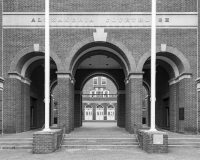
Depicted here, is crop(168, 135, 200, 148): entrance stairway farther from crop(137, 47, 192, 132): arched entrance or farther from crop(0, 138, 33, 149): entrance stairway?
crop(0, 138, 33, 149): entrance stairway

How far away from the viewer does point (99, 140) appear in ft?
A: 49.0

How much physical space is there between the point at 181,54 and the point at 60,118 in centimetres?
878

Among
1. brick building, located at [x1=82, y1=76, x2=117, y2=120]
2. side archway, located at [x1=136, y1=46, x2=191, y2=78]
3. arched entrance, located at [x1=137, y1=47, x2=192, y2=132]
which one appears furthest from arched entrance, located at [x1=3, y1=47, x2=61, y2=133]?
brick building, located at [x1=82, y1=76, x2=117, y2=120]

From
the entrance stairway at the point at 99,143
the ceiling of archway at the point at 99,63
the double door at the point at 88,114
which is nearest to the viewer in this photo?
the entrance stairway at the point at 99,143

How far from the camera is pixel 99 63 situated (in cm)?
2622

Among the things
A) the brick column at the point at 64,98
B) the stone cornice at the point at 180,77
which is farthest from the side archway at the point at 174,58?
the brick column at the point at 64,98

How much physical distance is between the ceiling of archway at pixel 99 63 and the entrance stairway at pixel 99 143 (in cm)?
1013

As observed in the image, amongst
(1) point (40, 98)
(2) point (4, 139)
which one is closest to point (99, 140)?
(2) point (4, 139)

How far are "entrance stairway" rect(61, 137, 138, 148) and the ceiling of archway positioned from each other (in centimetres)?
1013

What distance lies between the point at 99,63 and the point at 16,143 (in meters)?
13.7

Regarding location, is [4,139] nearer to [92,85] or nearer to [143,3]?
[143,3]

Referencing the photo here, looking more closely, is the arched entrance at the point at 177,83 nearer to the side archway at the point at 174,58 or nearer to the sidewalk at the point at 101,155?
the side archway at the point at 174,58

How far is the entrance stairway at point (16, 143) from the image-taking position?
1374 cm

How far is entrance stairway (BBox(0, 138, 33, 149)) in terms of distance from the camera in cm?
1374
